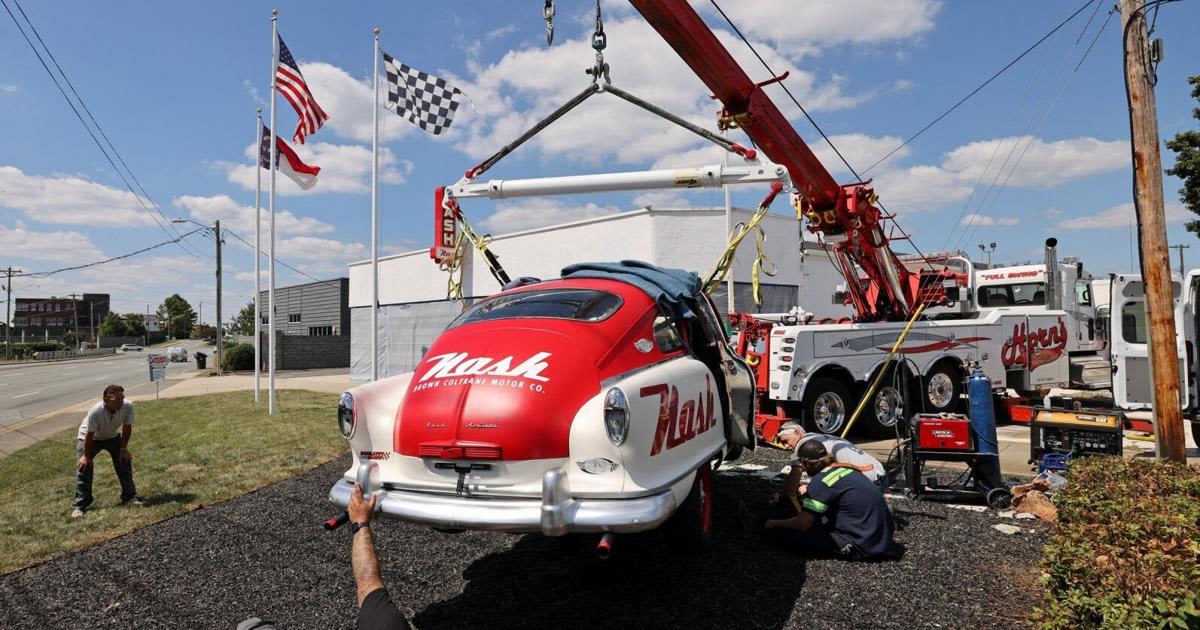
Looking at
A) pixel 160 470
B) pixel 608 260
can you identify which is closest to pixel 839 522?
pixel 160 470

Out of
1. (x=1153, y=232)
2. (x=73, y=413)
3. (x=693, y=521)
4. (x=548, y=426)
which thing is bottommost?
(x=73, y=413)

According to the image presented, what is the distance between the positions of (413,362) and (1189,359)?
1902 centimetres

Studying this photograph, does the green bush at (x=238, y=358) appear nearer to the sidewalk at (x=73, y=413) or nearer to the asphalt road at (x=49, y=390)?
the asphalt road at (x=49, y=390)

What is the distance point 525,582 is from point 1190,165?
82.9 feet

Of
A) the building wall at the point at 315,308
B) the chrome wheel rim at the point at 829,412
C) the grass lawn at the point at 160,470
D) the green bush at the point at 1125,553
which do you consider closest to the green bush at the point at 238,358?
the building wall at the point at 315,308

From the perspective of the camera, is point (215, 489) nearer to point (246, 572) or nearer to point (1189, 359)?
point (246, 572)

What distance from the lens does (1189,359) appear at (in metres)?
8.66

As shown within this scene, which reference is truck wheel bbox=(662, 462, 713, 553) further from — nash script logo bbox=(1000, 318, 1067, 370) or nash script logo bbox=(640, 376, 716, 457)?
nash script logo bbox=(1000, 318, 1067, 370)

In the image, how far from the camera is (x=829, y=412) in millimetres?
9469

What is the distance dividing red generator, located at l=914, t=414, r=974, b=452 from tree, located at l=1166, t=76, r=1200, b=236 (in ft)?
68.2

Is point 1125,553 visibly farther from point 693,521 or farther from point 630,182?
point 630,182

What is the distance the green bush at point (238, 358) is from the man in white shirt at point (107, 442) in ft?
93.9

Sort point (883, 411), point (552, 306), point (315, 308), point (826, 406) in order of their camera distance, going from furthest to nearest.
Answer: point (315, 308) < point (883, 411) < point (826, 406) < point (552, 306)

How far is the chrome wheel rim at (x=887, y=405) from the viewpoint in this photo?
9.98 m
